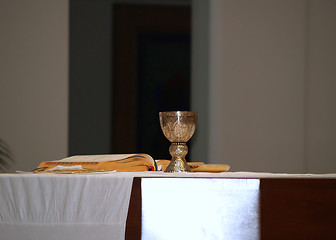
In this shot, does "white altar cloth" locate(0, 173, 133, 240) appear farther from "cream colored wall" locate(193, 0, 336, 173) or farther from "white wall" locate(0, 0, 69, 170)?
"cream colored wall" locate(193, 0, 336, 173)

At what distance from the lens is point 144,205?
2.29ft

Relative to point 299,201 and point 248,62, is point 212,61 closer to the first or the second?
point 248,62

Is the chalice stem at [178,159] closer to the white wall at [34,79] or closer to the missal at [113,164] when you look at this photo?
the missal at [113,164]

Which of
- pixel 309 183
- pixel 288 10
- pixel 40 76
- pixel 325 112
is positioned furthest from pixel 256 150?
pixel 309 183

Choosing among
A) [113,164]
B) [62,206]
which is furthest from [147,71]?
[62,206]

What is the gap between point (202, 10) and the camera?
354 cm

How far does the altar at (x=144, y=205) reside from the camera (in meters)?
0.68

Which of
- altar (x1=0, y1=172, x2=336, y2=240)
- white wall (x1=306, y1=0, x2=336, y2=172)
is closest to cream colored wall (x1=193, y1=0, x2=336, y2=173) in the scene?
white wall (x1=306, y1=0, x2=336, y2=172)

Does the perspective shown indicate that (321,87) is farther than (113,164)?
Yes

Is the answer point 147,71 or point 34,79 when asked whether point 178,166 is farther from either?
point 147,71

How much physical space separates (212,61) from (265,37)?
43 cm

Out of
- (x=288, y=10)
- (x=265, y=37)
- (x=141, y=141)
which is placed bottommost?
Result: (x=141, y=141)

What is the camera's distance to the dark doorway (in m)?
5.03

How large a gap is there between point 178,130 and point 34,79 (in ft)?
7.29
